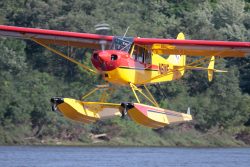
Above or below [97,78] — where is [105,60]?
above

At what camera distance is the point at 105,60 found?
2397 cm

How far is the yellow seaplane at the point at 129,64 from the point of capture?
79.9 feet

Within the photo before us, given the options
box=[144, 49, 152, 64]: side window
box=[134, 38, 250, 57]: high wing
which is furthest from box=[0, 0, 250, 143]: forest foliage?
box=[144, 49, 152, 64]: side window

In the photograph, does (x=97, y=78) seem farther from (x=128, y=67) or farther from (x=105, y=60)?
(x=105, y=60)

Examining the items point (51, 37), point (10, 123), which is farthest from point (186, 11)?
point (51, 37)

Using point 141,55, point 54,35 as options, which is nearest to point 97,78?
point 54,35

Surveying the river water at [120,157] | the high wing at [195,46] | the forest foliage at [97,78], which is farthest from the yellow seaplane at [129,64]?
the forest foliage at [97,78]

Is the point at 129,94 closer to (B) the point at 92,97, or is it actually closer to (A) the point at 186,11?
(B) the point at 92,97

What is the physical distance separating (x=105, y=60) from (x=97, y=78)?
1720 cm

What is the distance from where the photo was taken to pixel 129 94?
40.8 metres

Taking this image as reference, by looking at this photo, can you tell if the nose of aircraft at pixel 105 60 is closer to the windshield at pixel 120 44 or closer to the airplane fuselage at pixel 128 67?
the airplane fuselage at pixel 128 67

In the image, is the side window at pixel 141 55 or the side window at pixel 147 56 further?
the side window at pixel 147 56

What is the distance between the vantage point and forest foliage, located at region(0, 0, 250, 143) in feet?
128

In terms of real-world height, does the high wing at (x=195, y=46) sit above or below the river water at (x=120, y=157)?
above
